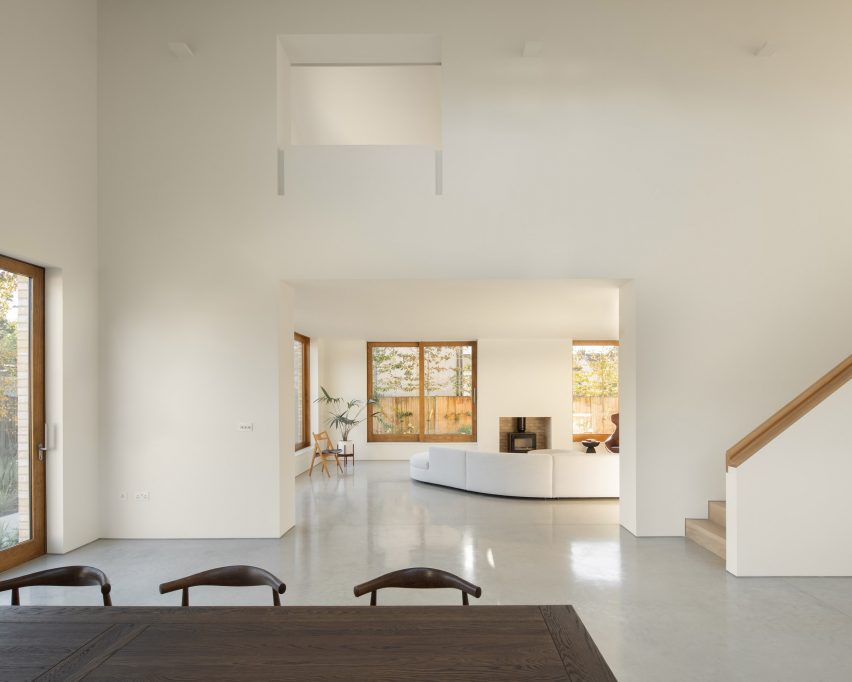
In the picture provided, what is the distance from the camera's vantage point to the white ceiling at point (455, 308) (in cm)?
614

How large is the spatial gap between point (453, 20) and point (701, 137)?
108 inches

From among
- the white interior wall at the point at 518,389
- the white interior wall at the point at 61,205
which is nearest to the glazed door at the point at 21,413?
the white interior wall at the point at 61,205

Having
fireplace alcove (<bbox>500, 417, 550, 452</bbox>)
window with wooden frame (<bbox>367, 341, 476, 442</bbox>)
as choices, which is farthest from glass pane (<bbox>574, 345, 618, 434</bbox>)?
window with wooden frame (<bbox>367, 341, 476, 442</bbox>)

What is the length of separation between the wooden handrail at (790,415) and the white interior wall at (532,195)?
111 centimetres

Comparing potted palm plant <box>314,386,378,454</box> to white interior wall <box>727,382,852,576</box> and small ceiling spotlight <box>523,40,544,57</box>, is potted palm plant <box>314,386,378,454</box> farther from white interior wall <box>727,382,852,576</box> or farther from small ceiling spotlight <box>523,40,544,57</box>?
white interior wall <box>727,382,852,576</box>

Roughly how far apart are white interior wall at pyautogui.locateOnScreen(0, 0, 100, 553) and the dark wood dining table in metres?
3.63

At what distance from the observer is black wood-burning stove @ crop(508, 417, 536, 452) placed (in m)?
11.1

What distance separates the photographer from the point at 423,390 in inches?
463

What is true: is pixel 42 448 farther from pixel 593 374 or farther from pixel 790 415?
pixel 593 374

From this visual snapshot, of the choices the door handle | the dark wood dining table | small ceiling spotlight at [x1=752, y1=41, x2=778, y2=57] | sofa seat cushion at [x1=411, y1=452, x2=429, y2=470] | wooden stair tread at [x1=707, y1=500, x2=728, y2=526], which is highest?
small ceiling spotlight at [x1=752, y1=41, x2=778, y2=57]

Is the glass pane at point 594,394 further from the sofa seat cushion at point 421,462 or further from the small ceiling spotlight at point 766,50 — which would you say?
the small ceiling spotlight at point 766,50

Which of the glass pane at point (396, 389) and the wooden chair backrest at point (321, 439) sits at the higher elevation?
the glass pane at point (396, 389)

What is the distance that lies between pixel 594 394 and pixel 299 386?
6010 mm

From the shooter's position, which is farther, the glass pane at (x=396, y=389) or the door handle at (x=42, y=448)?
the glass pane at (x=396, y=389)
